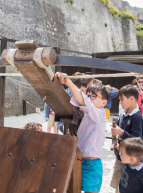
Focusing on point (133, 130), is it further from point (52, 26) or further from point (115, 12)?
point (115, 12)

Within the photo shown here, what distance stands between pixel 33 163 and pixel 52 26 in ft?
31.4

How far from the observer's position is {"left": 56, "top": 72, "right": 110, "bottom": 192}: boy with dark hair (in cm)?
139

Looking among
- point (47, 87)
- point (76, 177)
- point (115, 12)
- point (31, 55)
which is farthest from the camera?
point (115, 12)

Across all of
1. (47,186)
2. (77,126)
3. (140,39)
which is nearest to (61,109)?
(77,126)

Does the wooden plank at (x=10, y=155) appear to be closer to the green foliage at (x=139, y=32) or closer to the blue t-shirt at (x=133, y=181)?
the blue t-shirt at (x=133, y=181)

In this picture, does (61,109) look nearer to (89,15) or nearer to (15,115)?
(15,115)

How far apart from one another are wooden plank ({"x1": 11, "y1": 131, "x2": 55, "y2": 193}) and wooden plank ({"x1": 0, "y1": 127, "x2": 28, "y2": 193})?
37 mm

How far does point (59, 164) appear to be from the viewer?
3.74ft

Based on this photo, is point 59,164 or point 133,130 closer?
point 59,164

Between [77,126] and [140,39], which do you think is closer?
[77,126]

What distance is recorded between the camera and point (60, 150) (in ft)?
3.82

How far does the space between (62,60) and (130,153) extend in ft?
2.77

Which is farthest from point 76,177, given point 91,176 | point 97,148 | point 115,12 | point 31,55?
point 115,12

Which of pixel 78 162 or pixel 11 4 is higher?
pixel 11 4
